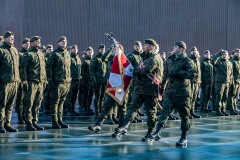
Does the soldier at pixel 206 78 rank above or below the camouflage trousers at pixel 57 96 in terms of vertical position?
above

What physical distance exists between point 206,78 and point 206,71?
27 cm

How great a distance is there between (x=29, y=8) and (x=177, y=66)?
1299 cm

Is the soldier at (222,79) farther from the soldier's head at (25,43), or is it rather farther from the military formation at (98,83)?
the soldier's head at (25,43)

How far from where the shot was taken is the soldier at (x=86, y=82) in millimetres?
20188

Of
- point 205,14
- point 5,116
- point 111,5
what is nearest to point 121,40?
point 111,5

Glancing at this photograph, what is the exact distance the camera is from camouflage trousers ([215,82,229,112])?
819 inches

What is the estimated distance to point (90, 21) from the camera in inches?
1040

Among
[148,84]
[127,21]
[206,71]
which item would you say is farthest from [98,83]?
[127,21]

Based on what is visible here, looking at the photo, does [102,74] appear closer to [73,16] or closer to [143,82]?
[143,82]

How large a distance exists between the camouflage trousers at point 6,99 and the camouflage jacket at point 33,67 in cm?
57

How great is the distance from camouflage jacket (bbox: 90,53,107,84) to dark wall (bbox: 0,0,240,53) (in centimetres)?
567

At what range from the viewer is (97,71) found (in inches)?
736

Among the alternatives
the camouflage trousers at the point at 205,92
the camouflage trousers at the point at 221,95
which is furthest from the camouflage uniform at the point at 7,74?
the camouflage trousers at the point at 205,92

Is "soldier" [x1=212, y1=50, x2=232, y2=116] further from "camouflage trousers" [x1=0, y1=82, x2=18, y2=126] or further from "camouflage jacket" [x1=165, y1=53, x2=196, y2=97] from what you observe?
"camouflage trousers" [x1=0, y1=82, x2=18, y2=126]
